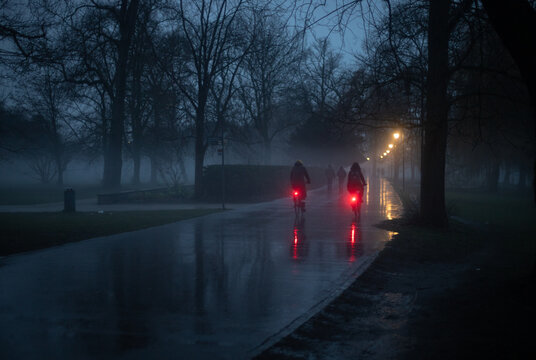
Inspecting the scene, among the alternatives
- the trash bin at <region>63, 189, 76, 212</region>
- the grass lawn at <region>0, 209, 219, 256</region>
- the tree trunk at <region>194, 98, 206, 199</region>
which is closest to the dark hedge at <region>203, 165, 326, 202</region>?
the tree trunk at <region>194, 98, 206, 199</region>

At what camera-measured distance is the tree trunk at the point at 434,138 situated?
465 inches

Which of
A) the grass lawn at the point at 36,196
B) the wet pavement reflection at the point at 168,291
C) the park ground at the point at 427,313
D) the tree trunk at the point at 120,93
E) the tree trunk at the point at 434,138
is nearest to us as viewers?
the park ground at the point at 427,313

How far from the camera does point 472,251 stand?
10.8 m

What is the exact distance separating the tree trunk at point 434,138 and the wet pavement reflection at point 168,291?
2.76m

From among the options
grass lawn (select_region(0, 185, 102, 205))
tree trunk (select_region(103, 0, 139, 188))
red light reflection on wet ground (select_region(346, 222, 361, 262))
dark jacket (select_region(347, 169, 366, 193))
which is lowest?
red light reflection on wet ground (select_region(346, 222, 361, 262))

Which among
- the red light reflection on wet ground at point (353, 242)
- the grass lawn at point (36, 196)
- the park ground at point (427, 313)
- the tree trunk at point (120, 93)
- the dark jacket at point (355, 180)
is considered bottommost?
the park ground at point (427, 313)

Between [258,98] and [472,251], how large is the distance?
3194 cm

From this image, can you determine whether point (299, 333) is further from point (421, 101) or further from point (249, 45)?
point (249, 45)

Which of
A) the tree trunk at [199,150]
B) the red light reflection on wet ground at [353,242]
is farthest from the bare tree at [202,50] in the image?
the red light reflection on wet ground at [353,242]

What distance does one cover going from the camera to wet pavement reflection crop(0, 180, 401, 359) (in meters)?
4.62

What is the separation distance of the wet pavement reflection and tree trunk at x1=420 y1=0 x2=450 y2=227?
276 centimetres

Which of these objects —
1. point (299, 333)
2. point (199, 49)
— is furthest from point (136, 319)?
point (199, 49)

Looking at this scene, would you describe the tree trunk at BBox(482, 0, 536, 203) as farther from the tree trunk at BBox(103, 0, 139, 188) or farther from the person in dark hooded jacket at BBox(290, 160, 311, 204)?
the tree trunk at BBox(103, 0, 139, 188)

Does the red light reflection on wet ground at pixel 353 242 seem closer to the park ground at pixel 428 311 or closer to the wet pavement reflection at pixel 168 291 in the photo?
the wet pavement reflection at pixel 168 291
